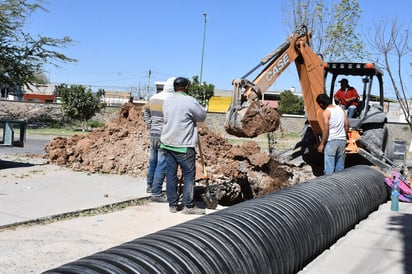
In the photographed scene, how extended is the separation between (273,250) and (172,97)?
10.1 ft

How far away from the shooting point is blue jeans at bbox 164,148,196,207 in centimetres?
669

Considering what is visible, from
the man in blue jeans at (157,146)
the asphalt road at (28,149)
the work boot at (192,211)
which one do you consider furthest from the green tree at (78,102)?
the work boot at (192,211)

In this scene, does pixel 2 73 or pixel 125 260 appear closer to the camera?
pixel 125 260

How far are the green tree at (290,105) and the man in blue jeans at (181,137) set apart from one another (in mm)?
41352

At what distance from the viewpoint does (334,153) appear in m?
9.30

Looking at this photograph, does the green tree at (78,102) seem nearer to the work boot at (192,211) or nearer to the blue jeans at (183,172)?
the blue jeans at (183,172)

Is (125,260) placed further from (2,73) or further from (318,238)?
(2,73)

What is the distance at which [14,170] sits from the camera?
31.8 feet

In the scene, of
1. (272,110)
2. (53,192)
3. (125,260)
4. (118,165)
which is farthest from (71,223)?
(272,110)

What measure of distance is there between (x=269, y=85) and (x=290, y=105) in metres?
39.9

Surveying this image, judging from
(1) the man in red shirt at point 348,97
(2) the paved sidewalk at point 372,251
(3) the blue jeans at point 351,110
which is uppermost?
(1) the man in red shirt at point 348,97

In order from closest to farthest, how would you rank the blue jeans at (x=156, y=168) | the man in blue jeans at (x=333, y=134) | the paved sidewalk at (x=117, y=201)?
the paved sidewalk at (x=117, y=201) < the blue jeans at (x=156, y=168) < the man in blue jeans at (x=333, y=134)

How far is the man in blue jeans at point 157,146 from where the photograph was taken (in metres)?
7.43

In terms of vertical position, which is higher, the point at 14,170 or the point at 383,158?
the point at 383,158
